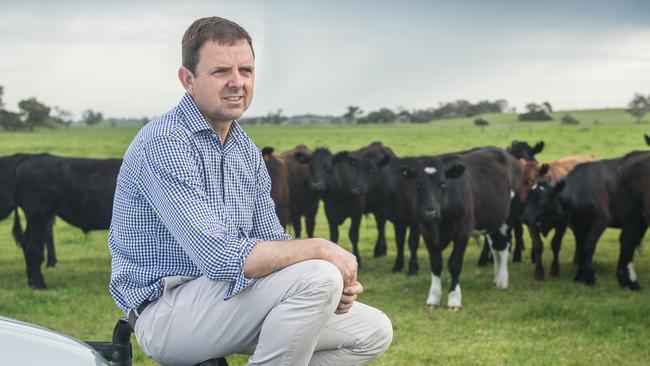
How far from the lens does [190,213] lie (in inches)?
118

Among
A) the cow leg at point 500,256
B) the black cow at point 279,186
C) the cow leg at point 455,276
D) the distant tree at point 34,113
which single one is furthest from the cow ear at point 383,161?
the distant tree at point 34,113

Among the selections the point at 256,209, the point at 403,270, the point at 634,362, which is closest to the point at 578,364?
the point at 634,362

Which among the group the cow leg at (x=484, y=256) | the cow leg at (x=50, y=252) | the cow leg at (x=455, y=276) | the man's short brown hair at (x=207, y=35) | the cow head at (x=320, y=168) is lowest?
the cow leg at (x=50, y=252)

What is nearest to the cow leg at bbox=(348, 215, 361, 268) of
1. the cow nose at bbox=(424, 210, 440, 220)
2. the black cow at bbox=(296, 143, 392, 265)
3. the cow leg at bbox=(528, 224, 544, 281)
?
the black cow at bbox=(296, 143, 392, 265)

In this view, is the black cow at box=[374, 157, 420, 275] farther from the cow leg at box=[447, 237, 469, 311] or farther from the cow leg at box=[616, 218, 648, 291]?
the cow leg at box=[616, 218, 648, 291]

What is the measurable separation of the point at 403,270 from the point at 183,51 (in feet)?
28.1

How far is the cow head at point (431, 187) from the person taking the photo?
8734 millimetres

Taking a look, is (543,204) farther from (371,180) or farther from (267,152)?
(267,152)

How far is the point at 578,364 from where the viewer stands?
6.48 metres

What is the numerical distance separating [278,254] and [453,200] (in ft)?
20.8

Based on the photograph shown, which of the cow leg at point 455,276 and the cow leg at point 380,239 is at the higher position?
the cow leg at point 455,276

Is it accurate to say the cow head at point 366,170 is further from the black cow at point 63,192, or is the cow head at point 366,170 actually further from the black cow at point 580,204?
Answer: the black cow at point 63,192

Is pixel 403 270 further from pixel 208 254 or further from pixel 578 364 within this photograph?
pixel 208 254

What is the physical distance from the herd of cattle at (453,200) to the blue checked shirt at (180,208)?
5553mm
